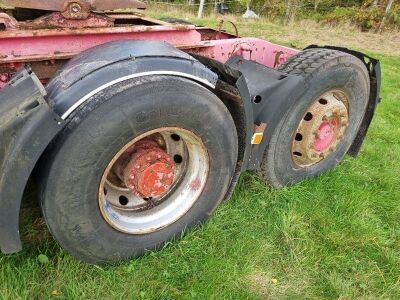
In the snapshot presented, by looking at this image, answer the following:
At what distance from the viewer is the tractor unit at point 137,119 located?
1715 millimetres

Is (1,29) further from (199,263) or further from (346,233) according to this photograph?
(346,233)

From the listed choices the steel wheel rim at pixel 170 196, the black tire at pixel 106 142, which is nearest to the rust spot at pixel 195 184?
the steel wheel rim at pixel 170 196

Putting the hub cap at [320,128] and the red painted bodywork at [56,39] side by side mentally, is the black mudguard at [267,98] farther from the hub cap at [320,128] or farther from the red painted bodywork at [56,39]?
the red painted bodywork at [56,39]

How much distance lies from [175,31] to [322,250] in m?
1.67

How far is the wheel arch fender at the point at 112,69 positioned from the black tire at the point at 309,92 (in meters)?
0.86

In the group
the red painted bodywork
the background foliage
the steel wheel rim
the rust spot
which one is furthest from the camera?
the background foliage

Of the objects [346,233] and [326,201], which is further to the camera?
[326,201]

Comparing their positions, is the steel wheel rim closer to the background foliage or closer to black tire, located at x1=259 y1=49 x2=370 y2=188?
black tire, located at x1=259 y1=49 x2=370 y2=188

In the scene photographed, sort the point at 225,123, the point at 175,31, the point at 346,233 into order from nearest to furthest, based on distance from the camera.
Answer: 1. the point at 225,123
2. the point at 175,31
3. the point at 346,233

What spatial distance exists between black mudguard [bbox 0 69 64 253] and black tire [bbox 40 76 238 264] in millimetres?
108

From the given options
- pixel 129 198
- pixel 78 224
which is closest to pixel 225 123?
pixel 129 198

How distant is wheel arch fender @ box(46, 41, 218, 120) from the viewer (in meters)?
1.74

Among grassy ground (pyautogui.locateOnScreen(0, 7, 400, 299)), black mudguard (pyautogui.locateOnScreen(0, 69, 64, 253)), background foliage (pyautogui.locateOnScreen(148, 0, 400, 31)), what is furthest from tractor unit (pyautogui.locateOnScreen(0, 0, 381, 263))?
background foliage (pyautogui.locateOnScreen(148, 0, 400, 31))

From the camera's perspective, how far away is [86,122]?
5.60 feet
